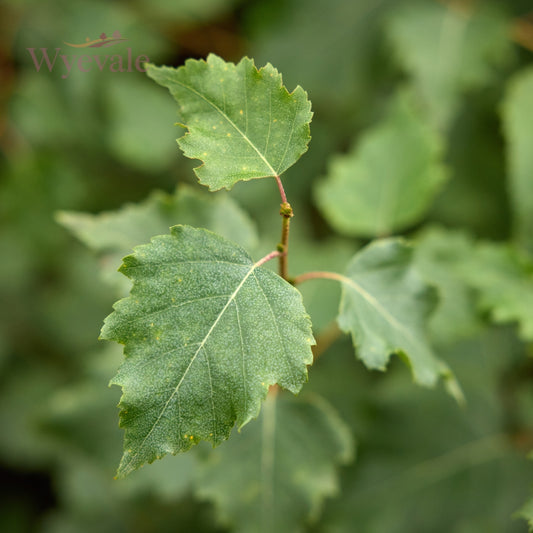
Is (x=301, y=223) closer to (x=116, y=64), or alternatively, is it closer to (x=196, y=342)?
(x=116, y=64)

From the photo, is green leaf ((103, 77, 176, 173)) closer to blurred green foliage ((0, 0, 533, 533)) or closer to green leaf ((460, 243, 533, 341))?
blurred green foliage ((0, 0, 533, 533))

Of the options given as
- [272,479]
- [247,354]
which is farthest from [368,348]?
[272,479]

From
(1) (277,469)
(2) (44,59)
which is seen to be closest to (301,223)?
(1) (277,469)

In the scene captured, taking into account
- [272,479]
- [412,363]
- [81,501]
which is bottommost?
[81,501]

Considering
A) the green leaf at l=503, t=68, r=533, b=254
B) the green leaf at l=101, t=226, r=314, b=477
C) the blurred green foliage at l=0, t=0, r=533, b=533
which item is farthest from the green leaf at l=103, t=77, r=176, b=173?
the green leaf at l=101, t=226, r=314, b=477

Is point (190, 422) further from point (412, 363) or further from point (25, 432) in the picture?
point (25, 432)

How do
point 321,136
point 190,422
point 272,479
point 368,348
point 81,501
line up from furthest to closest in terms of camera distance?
point 321,136
point 81,501
point 272,479
point 368,348
point 190,422
